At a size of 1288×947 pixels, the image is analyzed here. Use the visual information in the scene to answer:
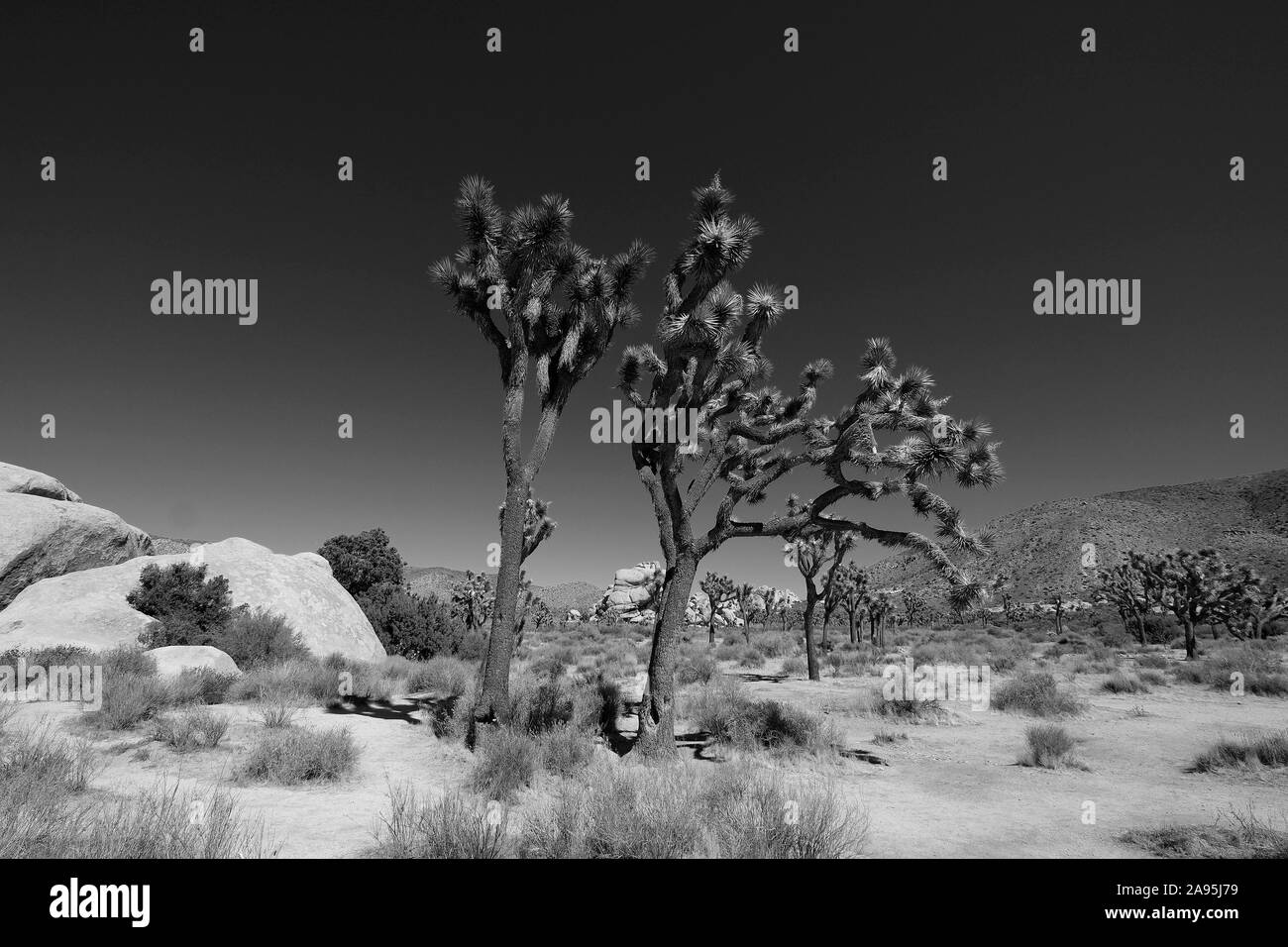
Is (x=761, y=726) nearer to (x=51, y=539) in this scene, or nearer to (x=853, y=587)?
(x=51, y=539)

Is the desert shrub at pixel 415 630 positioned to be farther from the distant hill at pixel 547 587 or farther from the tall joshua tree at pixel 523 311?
the distant hill at pixel 547 587

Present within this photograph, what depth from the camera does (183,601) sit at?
16078mm

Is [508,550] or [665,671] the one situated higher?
[508,550]

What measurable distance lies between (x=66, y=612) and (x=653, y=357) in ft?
57.0

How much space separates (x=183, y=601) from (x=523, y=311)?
48.6ft

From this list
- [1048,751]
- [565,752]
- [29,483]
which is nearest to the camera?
[565,752]

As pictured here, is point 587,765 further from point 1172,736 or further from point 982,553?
point 1172,736

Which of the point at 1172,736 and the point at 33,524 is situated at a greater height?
the point at 33,524

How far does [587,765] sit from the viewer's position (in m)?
7.95

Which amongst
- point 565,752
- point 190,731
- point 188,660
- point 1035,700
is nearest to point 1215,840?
point 565,752

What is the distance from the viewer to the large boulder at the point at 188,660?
1169cm

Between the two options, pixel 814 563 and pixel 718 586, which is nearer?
pixel 814 563
